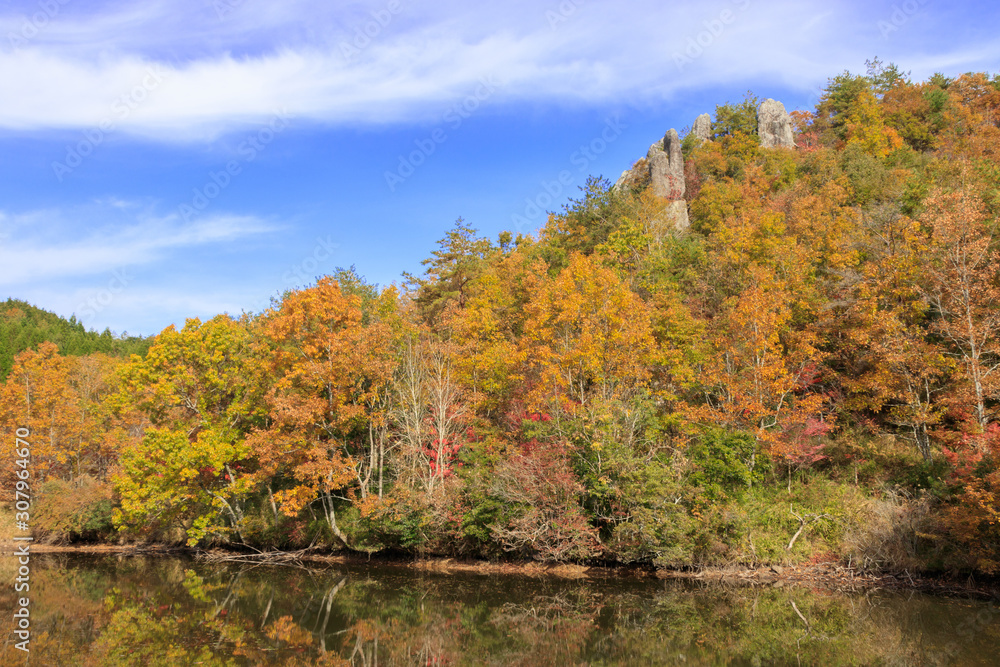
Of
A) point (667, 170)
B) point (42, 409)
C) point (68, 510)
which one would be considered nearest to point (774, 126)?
point (667, 170)

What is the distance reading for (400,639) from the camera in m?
15.8

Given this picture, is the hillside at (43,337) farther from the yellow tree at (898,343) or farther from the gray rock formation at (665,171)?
the yellow tree at (898,343)

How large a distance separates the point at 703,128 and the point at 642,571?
207ft

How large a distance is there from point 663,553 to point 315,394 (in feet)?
54.9

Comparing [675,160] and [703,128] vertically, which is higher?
[703,128]

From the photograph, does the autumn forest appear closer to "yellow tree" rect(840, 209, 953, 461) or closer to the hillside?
"yellow tree" rect(840, 209, 953, 461)

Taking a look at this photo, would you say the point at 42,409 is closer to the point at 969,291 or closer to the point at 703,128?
the point at 969,291

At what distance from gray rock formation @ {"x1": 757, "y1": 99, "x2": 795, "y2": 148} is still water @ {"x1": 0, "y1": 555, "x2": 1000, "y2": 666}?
191ft

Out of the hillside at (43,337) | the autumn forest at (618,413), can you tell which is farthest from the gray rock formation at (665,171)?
the hillside at (43,337)

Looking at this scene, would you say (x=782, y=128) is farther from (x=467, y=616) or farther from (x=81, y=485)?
(x=81, y=485)

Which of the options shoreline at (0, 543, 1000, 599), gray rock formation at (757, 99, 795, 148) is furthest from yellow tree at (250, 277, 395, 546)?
gray rock formation at (757, 99, 795, 148)

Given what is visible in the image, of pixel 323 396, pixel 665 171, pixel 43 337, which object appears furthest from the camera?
pixel 43 337

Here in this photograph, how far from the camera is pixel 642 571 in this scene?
2402cm

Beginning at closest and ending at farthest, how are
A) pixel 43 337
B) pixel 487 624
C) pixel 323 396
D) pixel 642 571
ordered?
pixel 487 624 < pixel 642 571 < pixel 323 396 < pixel 43 337
